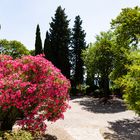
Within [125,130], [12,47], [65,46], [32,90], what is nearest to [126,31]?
[125,130]

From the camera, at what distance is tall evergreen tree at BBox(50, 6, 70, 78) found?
49.8 metres

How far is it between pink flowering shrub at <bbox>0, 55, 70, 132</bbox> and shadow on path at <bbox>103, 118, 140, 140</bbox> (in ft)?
15.9

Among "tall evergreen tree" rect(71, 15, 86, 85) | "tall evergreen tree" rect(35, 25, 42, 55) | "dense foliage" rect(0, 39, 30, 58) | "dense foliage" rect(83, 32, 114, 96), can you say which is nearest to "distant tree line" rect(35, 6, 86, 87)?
"tall evergreen tree" rect(71, 15, 86, 85)

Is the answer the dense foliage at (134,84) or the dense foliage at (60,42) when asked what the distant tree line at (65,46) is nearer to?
the dense foliage at (60,42)

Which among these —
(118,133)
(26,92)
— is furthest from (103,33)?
(26,92)

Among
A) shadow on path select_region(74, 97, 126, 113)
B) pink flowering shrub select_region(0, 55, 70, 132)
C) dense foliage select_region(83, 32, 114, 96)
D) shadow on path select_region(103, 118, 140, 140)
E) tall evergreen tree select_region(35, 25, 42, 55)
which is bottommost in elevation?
shadow on path select_region(103, 118, 140, 140)

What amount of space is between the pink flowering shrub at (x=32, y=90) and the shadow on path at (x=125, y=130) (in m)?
4.84

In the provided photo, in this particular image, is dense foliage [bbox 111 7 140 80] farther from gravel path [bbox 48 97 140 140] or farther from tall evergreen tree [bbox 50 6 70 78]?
tall evergreen tree [bbox 50 6 70 78]

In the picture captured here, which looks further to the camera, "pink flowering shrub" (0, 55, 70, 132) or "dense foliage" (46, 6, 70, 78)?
"dense foliage" (46, 6, 70, 78)

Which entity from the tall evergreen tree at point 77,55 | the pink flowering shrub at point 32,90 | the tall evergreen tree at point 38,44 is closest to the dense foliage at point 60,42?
the tall evergreen tree at point 77,55

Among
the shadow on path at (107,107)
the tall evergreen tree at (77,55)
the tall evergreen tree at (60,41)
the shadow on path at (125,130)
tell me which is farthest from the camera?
the tall evergreen tree at (77,55)

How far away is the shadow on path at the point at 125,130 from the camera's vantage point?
1721cm

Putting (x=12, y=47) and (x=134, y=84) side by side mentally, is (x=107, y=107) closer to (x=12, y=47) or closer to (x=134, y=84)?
(x=134, y=84)

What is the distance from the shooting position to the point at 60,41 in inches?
1996
